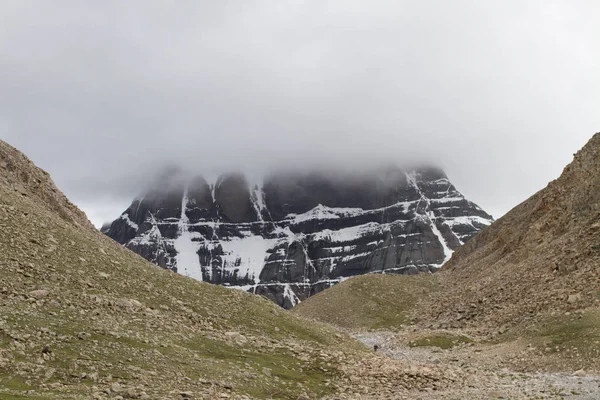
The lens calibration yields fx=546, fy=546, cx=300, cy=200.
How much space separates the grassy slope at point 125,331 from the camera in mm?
23828

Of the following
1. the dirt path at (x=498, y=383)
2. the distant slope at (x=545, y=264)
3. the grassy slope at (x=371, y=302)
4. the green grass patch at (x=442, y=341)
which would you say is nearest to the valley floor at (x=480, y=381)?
the dirt path at (x=498, y=383)

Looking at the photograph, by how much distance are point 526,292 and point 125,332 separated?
54.7m

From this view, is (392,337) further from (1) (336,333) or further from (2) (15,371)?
(2) (15,371)

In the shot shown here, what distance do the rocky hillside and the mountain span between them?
18.0 meters

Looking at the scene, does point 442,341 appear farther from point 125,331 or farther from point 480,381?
point 125,331

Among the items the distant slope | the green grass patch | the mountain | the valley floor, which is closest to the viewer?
the valley floor

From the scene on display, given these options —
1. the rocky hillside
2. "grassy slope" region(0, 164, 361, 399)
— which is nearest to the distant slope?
the rocky hillside

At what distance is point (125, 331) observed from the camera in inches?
1188

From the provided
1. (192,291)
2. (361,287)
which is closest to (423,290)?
(361,287)

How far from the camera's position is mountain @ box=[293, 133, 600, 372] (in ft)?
156

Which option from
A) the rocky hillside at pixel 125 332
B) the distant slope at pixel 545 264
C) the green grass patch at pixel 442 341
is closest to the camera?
the rocky hillside at pixel 125 332

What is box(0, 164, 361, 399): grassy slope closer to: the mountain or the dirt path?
the dirt path

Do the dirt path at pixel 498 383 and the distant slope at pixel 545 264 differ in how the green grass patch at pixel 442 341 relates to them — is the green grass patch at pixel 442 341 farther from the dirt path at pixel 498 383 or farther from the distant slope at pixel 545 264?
the dirt path at pixel 498 383

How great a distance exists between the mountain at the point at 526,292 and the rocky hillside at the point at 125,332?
18.0 meters
